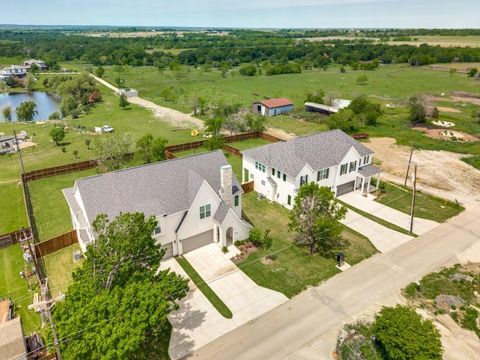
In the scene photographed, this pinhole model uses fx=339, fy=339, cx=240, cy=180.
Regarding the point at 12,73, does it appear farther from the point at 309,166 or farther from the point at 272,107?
the point at 309,166

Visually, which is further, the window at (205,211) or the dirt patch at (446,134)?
the dirt patch at (446,134)

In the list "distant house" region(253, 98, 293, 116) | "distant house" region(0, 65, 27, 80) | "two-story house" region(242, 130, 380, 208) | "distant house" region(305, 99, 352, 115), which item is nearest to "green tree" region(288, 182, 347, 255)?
"two-story house" region(242, 130, 380, 208)

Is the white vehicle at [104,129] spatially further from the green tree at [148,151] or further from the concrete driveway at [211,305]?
the concrete driveway at [211,305]

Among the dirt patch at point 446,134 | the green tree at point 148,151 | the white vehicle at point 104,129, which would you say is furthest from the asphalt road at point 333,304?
the white vehicle at point 104,129

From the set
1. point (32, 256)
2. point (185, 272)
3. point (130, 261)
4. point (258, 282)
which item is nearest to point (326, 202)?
point (258, 282)

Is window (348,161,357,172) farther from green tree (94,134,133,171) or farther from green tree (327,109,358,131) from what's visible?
green tree (94,134,133,171)

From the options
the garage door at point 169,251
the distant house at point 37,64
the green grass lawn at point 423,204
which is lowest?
the green grass lawn at point 423,204

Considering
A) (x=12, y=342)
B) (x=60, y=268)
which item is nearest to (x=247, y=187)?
(x=60, y=268)
